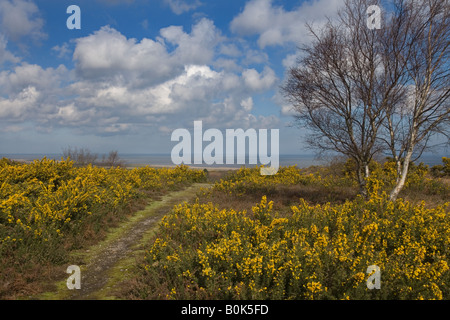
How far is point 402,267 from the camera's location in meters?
5.05

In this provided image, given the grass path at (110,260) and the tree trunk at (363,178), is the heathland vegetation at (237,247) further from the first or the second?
the tree trunk at (363,178)

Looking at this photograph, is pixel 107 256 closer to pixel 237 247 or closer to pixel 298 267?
pixel 237 247

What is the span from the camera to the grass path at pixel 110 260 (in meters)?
5.09

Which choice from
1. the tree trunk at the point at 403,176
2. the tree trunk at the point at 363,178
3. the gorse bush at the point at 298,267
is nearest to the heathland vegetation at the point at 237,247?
the gorse bush at the point at 298,267

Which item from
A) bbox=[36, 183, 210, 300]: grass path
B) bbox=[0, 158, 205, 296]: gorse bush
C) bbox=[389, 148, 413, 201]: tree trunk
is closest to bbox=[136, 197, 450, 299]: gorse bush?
bbox=[36, 183, 210, 300]: grass path

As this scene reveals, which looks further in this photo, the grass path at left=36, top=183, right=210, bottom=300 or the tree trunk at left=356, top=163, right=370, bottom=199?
the tree trunk at left=356, top=163, right=370, bottom=199

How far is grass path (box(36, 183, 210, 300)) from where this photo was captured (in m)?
5.09

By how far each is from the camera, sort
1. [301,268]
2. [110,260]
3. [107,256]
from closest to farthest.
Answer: [301,268] < [110,260] < [107,256]

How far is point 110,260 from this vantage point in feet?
21.8

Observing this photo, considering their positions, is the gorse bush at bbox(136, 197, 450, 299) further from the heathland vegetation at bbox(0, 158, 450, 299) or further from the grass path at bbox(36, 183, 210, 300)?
the grass path at bbox(36, 183, 210, 300)

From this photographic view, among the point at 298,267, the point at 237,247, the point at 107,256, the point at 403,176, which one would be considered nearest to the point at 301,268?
the point at 298,267

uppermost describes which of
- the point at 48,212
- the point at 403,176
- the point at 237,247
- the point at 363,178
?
the point at 403,176

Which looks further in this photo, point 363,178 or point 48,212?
point 363,178
